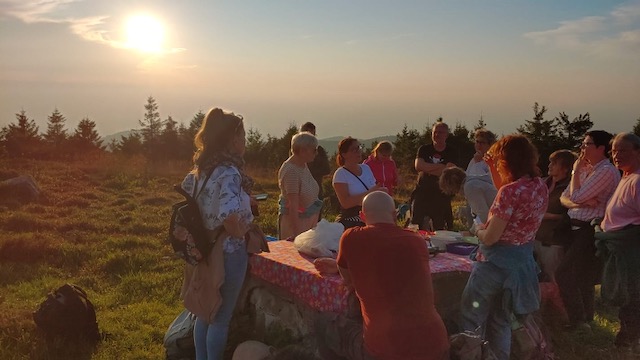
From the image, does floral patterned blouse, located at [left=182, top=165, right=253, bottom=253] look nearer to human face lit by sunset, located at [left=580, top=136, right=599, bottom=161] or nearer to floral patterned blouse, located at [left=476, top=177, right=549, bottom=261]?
floral patterned blouse, located at [left=476, top=177, right=549, bottom=261]

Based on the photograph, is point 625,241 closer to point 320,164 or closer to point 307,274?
point 307,274

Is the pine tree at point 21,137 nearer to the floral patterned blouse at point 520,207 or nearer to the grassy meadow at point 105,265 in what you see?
the grassy meadow at point 105,265

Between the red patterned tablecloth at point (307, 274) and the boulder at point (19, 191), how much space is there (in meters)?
12.6

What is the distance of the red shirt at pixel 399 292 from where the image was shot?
347 centimetres

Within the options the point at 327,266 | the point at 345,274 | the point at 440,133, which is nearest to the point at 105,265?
the point at 440,133

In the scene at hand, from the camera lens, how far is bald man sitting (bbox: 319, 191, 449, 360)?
3.48m

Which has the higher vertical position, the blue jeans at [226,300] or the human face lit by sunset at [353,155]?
the human face lit by sunset at [353,155]

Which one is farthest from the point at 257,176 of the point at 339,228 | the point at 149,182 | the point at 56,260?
the point at 339,228

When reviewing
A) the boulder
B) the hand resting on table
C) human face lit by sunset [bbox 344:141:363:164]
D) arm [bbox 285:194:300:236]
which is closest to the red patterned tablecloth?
the hand resting on table

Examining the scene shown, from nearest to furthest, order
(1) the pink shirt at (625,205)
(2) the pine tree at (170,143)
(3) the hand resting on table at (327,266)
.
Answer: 1. (3) the hand resting on table at (327,266)
2. (1) the pink shirt at (625,205)
3. (2) the pine tree at (170,143)

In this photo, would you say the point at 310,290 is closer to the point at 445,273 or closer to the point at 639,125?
the point at 445,273

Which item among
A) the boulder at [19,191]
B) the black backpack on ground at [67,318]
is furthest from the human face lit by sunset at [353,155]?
the boulder at [19,191]

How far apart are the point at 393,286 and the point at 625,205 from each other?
299 centimetres

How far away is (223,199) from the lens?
156 inches
